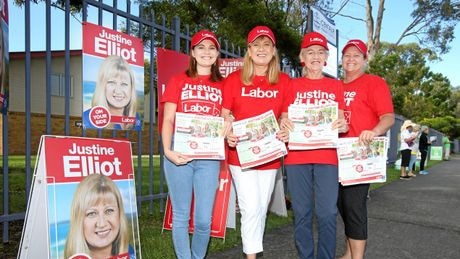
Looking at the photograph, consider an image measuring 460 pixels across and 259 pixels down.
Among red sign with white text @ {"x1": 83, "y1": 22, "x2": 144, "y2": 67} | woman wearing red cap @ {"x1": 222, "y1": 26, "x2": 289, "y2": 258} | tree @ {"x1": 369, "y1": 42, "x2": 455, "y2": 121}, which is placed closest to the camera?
woman wearing red cap @ {"x1": 222, "y1": 26, "x2": 289, "y2": 258}

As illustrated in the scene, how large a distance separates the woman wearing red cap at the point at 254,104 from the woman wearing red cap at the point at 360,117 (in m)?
0.64

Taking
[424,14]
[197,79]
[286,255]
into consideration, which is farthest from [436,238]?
[424,14]

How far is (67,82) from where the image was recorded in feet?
15.3

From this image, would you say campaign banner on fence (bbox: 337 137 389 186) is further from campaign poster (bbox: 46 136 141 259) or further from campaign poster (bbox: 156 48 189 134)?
campaign poster (bbox: 156 48 189 134)

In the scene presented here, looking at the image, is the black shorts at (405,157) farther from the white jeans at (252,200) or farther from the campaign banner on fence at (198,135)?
the campaign banner on fence at (198,135)

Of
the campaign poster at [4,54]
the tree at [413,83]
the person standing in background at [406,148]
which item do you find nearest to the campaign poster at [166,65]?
the campaign poster at [4,54]

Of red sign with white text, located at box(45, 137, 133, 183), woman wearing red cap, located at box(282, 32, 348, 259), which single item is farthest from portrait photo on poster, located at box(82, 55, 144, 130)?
woman wearing red cap, located at box(282, 32, 348, 259)

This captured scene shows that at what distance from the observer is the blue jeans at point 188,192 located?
350cm

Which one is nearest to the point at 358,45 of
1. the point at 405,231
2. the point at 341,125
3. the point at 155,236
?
the point at 341,125

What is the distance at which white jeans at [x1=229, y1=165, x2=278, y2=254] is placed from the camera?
356 cm

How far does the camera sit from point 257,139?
348cm

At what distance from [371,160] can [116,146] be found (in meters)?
2.13

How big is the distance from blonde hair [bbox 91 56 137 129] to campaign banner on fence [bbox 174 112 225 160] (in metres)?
1.54

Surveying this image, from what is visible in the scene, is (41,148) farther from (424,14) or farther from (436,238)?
(424,14)
